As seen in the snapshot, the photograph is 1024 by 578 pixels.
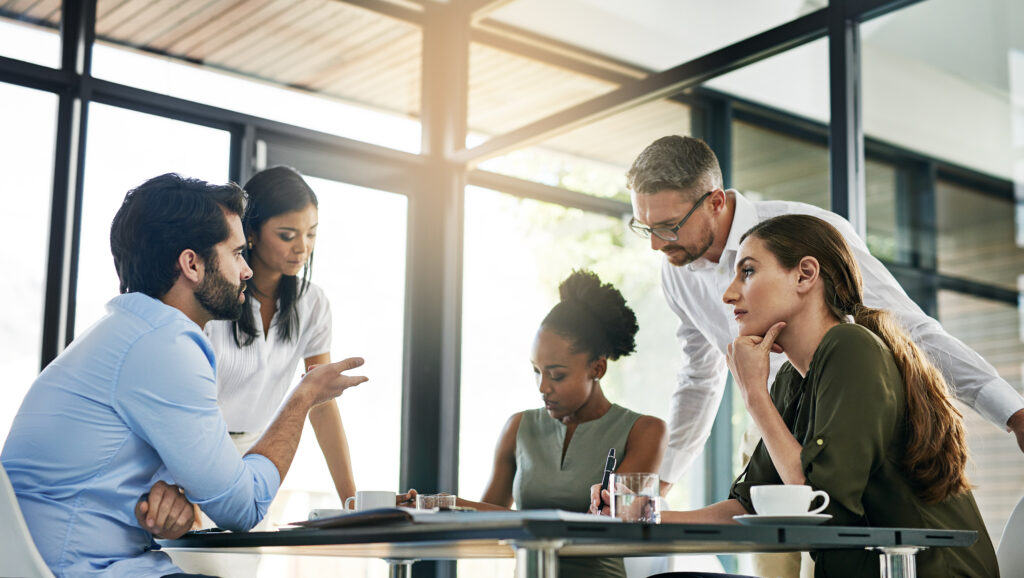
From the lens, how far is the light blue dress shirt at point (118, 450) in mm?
1670

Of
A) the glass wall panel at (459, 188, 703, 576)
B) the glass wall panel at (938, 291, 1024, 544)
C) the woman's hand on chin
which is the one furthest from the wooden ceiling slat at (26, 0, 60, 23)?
the glass wall panel at (938, 291, 1024, 544)

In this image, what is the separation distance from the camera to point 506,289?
4.26 m

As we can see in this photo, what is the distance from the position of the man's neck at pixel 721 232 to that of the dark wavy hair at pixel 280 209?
1432 mm

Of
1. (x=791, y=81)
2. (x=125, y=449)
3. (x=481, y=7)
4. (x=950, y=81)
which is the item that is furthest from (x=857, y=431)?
(x=481, y=7)

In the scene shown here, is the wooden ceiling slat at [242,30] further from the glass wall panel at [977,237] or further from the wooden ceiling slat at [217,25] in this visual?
the glass wall panel at [977,237]

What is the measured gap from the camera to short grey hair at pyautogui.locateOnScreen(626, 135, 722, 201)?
112 inches

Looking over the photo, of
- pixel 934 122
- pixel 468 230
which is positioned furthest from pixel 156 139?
pixel 934 122

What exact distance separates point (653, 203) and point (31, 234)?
203 centimetres

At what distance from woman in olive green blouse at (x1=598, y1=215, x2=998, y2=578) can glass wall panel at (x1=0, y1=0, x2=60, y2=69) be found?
272 cm

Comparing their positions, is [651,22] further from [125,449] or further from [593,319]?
[125,449]

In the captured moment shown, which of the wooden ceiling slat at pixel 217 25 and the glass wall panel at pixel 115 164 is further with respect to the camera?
the wooden ceiling slat at pixel 217 25

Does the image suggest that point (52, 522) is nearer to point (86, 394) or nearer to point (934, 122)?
point (86, 394)

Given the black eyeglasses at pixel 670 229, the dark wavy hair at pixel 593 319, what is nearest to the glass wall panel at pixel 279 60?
the dark wavy hair at pixel 593 319

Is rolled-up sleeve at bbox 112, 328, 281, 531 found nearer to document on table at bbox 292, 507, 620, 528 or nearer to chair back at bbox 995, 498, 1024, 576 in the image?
document on table at bbox 292, 507, 620, 528
